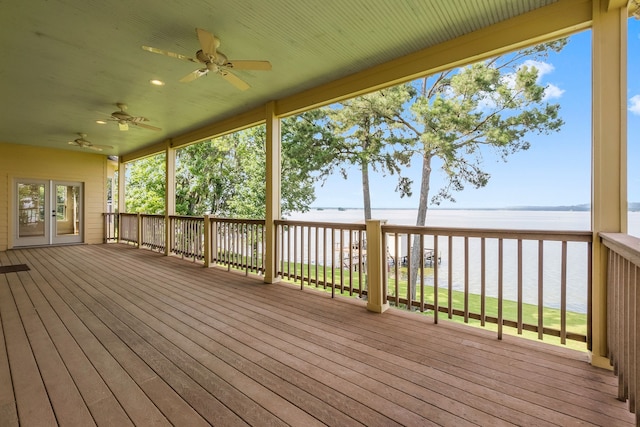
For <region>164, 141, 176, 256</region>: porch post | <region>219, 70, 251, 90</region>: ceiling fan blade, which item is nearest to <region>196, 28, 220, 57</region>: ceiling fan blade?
<region>219, 70, 251, 90</region>: ceiling fan blade

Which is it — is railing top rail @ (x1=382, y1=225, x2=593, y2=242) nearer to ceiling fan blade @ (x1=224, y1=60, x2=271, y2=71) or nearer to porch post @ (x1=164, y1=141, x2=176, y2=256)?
ceiling fan blade @ (x1=224, y1=60, x2=271, y2=71)

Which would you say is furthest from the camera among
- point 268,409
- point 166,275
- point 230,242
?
point 230,242

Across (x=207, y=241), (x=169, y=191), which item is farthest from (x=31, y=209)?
(x=207, y=241)

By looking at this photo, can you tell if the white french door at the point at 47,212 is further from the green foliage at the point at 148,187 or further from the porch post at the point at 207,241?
the porch post at the point at 207,241

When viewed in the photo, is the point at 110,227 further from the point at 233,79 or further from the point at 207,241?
the point at 233,79

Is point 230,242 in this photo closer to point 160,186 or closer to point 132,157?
point 132,157

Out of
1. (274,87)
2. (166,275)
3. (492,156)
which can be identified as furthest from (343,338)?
(492,156)

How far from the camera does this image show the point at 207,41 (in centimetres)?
273

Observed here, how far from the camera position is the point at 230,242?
18.3 feet

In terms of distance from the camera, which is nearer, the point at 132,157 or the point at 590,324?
the point at 590,324

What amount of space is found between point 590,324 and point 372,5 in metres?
3.04

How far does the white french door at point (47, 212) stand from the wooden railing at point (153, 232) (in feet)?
8.29

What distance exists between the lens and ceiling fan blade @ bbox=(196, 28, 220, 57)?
2.62 m

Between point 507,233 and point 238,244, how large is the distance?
4.18 meters
